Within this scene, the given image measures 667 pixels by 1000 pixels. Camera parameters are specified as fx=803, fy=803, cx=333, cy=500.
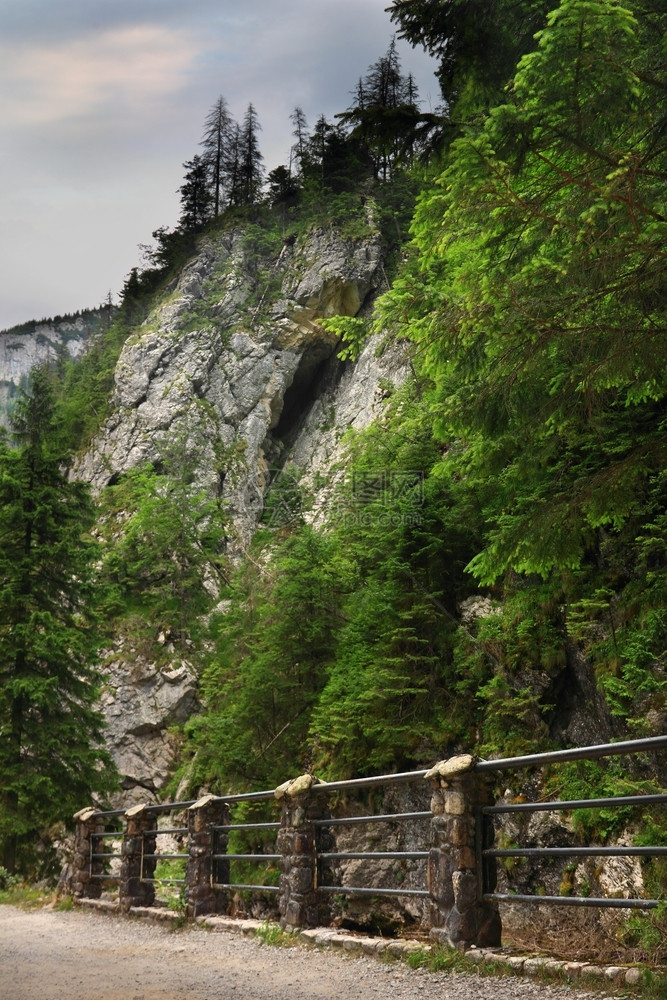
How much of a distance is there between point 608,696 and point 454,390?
4.00 meters

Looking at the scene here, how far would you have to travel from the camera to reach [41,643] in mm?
17359

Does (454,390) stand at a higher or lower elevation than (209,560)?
lower

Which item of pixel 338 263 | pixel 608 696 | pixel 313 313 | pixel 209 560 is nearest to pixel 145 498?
pixel 209 560

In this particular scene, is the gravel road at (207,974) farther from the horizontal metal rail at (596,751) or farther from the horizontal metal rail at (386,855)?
the horizontal metal rail at (596,751)

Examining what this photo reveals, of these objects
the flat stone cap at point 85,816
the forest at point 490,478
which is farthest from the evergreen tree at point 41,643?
the flat stone cap at point 85,816

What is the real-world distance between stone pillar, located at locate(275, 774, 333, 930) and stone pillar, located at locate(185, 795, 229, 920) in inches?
61.1

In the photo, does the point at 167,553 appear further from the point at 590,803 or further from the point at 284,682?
the point at 590,803

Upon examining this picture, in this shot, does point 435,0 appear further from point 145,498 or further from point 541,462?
point 145,498

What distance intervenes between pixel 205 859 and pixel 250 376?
3006 cm

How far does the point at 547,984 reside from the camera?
3979mm

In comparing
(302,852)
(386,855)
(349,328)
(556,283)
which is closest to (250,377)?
(349,328)

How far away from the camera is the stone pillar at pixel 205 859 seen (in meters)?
8.05

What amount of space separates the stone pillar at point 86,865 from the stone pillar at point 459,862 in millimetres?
7618

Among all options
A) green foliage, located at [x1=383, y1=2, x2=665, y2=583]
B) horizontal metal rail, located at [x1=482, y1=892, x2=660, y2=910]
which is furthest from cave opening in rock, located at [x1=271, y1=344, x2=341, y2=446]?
horizontal metal rail, located at [x1=482, y1=892, x2=660, y2=910]
